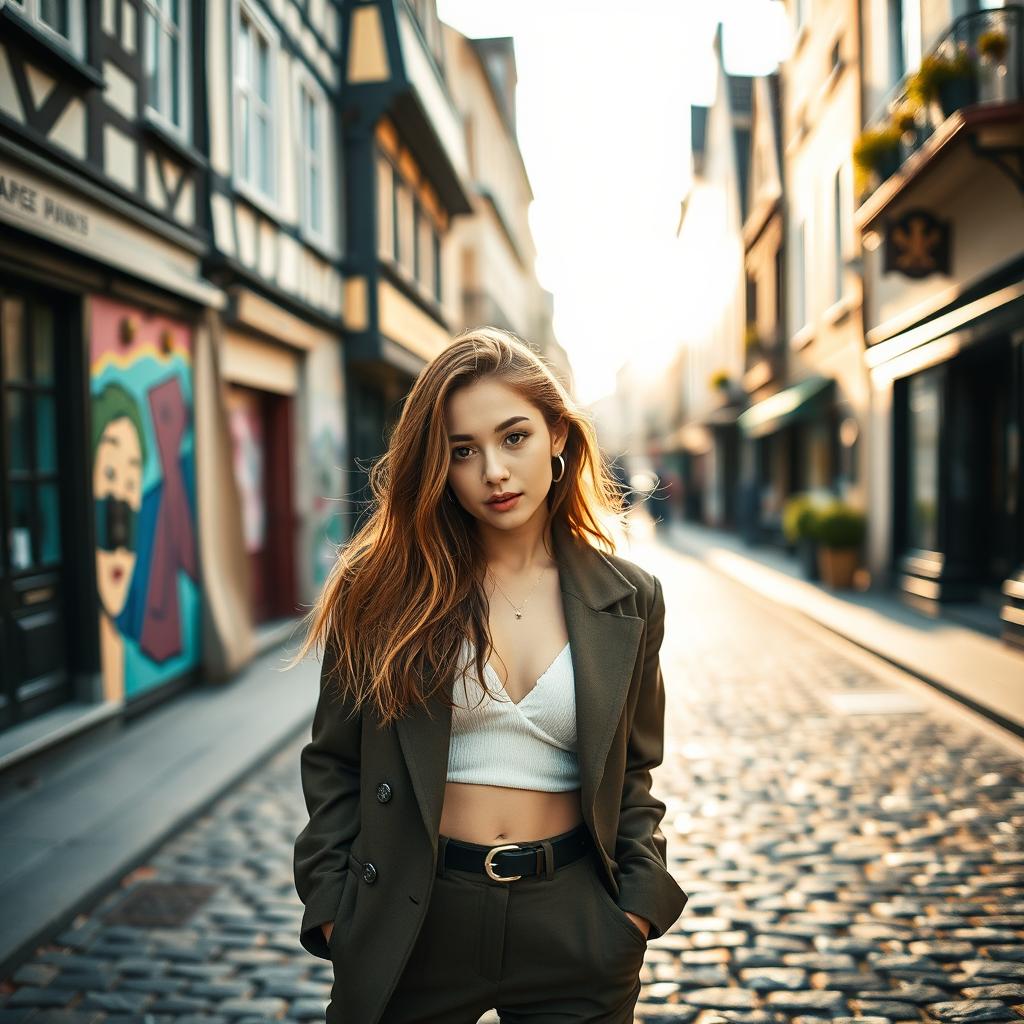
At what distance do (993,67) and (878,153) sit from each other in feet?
7.78

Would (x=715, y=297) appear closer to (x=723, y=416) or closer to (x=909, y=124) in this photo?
(x=723, y=416)

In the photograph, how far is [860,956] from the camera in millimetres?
3562

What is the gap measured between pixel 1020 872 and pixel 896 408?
401 inches

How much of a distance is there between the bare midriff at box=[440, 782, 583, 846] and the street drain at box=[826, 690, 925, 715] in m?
5.95

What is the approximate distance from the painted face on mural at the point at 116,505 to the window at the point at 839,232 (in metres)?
12.4

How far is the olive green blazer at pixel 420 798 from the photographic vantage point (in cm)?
186

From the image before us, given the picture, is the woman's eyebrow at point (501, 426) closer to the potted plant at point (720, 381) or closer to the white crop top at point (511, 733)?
the white crop top at point (511, 733)

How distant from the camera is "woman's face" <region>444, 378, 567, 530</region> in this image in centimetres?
196

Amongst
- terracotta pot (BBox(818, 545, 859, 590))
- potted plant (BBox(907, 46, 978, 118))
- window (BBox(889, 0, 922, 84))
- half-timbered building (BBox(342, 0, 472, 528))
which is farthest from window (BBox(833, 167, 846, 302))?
half-timbered building (BBox(342, 0, 472, 528))

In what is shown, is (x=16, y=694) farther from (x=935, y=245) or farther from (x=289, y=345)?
(x=935, y=245)

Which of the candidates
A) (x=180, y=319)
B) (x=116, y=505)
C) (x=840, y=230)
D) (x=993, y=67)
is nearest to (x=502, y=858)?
(x=116, y=505)

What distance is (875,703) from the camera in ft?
25.0

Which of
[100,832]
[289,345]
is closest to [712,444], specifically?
[289,345]

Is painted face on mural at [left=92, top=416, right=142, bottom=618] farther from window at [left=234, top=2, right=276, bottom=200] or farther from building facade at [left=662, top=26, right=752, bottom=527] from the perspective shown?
building facade at [left=662, top=26, right=752, bottom=527]
